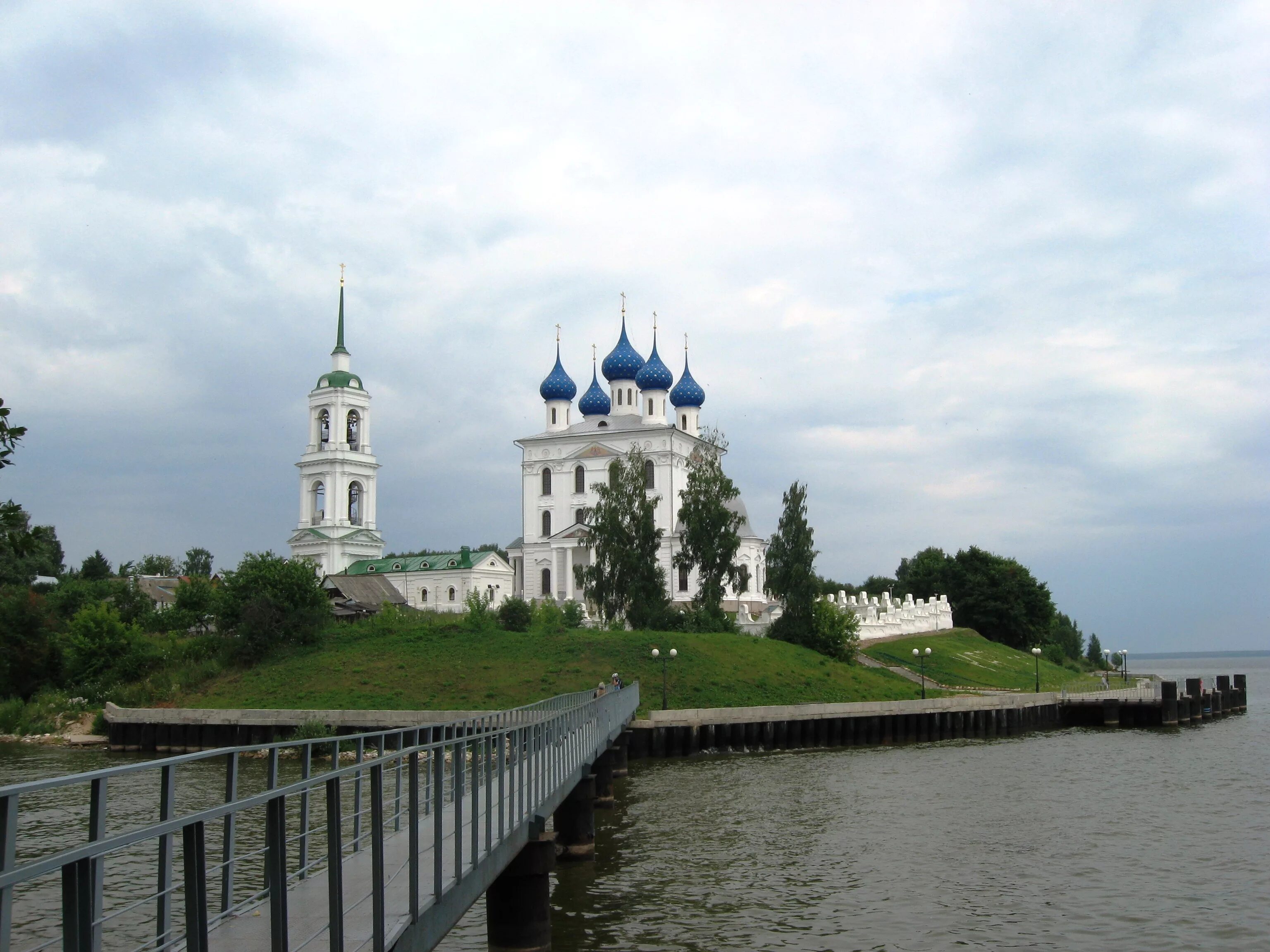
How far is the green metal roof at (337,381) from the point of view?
8188cm

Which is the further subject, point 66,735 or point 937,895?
point 66,735

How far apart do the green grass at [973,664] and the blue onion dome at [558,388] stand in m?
26.1

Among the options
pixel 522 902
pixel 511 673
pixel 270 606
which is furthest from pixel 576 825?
pixel 270 606

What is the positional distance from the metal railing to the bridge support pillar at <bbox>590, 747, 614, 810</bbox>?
21.6 feet

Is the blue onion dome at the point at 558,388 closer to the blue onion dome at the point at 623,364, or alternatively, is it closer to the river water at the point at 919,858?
the blue onion dome at the point at 623,364

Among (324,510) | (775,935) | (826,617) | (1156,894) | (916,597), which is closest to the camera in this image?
(775,935)

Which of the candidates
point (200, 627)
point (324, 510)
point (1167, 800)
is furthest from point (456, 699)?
point (324, 510)

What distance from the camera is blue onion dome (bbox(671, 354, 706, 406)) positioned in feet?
263

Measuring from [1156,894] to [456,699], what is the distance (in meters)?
28.4

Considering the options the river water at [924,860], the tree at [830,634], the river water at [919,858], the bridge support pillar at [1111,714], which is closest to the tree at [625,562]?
the tree at [830,634]

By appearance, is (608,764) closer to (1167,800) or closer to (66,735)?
(1167,800)

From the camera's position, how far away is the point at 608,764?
2662cm

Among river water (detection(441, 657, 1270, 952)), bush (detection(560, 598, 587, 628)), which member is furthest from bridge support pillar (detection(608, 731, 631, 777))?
bush (detection(560, 598, 587, 628))

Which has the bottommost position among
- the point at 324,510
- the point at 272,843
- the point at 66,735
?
the point at 66,735
